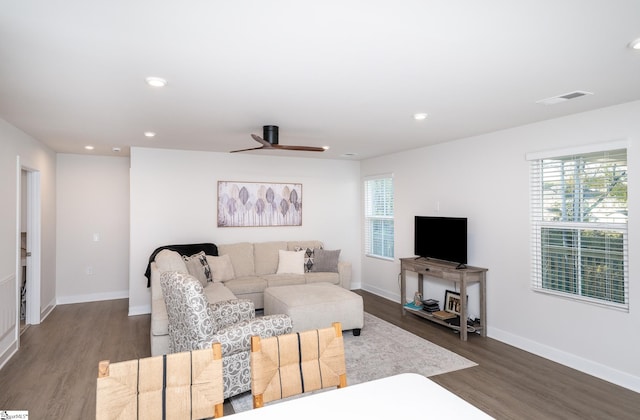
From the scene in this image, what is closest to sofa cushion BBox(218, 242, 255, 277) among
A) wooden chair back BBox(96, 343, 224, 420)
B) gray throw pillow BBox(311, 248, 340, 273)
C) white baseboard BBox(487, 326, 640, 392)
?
gray throw pillow BBox(311, 248, 340, 273)

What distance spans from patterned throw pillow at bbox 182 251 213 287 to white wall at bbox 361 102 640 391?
9.69 ft

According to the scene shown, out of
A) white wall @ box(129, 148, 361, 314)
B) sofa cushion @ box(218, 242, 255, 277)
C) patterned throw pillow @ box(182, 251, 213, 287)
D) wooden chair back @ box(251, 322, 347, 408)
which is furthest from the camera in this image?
sofa cushion @ box(218, 242, 255, 277)

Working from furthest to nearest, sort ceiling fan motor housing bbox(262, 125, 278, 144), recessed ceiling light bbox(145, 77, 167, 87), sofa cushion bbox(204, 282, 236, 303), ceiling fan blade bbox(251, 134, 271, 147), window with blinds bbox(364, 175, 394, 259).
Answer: window with blinds bbox(364, 175, 394, 259) < sofa cushion bbox(204, 282, 236, 303) < ceiling fan motor housing bbox(262, 125, 278, 144) < ceiling fan blade bbox(251, 134, 271, 147) < recessed ceiling light bbox(145, 77, 167, 87)

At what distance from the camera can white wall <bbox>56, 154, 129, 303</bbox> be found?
5980mm

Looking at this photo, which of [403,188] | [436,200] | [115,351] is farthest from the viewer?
[403,188]

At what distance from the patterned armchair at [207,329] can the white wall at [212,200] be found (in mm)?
2644

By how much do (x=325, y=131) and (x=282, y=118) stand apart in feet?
2.51

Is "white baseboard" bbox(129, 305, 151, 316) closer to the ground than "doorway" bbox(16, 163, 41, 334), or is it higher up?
closer to the ground

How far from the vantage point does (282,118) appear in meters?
3.68

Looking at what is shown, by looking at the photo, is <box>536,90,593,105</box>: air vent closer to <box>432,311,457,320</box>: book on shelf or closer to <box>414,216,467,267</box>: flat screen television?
<box>414,216,467,267</box>: flat screen television

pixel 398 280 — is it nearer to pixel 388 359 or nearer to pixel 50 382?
pixel 388 359

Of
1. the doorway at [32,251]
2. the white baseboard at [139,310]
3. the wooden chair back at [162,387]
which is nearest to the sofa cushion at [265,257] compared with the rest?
the white baseboard at [139,310]

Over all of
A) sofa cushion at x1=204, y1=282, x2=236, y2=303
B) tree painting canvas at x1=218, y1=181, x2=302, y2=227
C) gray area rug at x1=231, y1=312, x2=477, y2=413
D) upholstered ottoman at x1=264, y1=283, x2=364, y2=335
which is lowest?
gray area rug at x1=231, y1=312, x2=477, y2=413

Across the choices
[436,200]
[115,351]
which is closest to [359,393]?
[115,351]
